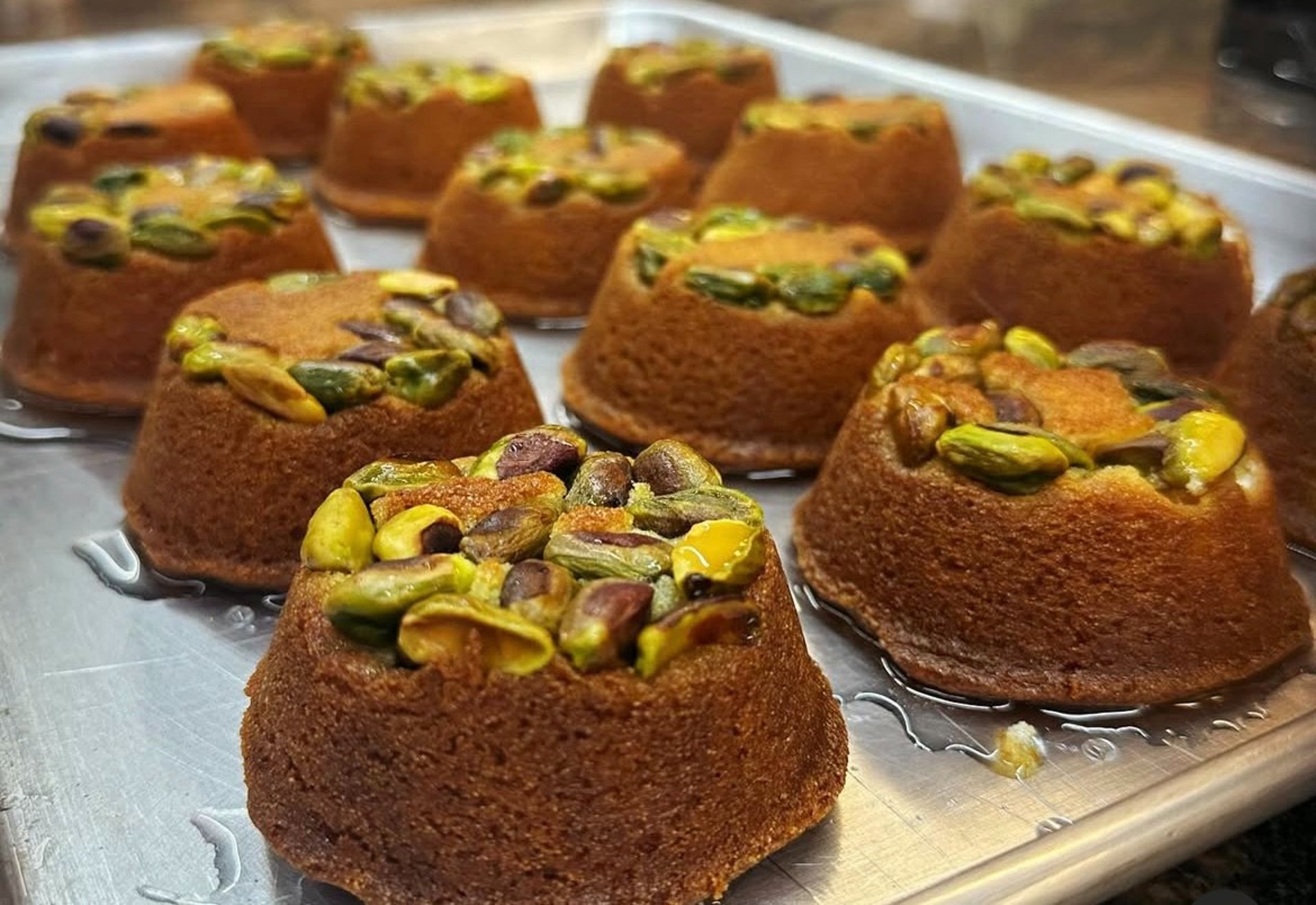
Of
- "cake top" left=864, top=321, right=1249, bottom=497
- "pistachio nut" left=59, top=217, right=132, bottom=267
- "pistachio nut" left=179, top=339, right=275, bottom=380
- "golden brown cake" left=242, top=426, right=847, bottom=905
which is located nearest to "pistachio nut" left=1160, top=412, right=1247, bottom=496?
"cake top" left=864, top=321, right=1249, bottom=497

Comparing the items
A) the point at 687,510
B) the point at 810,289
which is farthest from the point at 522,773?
the point at 810,289

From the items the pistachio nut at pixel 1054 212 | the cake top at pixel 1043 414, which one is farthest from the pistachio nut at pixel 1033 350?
A: the pistachio nut at pixel 1054 212

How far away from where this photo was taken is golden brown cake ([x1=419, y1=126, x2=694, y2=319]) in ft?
8.19

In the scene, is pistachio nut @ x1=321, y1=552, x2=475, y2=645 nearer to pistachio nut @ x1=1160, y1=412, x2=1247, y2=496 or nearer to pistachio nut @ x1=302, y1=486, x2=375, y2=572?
pistachio nut @ x1=302, y1=486, x2=375, y2=572

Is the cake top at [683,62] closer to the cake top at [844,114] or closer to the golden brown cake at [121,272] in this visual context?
the cake top at [844,114]

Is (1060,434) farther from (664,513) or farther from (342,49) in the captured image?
(342,49)

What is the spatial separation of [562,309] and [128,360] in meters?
0.76

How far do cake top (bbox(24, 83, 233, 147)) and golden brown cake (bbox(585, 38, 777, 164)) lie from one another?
0.85 m

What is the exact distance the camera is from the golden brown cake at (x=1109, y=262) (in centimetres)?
222

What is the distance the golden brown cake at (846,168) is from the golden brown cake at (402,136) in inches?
22.2

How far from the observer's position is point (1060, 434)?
162 cm

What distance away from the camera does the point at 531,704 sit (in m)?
1.19

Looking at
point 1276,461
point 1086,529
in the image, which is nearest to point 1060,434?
point 1086,529

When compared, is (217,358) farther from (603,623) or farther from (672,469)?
(603,623)
